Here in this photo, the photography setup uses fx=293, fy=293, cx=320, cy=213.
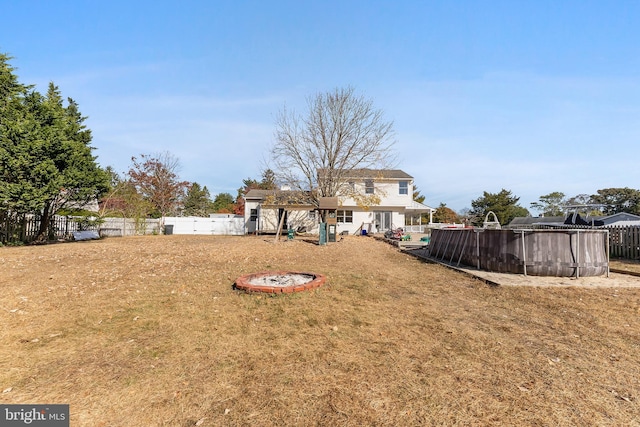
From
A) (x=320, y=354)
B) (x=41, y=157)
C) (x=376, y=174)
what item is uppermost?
(x=376, y=174)

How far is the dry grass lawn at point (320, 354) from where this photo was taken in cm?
259

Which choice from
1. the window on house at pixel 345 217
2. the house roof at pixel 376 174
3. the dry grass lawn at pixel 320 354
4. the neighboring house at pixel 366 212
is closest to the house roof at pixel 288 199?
the neighboring house at pixel 366 212

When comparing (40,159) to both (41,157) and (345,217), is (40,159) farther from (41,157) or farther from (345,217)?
(345,217)

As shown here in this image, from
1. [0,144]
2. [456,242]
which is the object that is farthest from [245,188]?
[456,242]

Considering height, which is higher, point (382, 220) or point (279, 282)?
point (382, 220)

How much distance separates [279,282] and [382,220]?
23498 millimetres

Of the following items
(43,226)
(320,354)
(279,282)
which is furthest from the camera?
(43,226)

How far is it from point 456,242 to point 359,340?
27.4 feet

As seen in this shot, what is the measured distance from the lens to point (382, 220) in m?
29.3

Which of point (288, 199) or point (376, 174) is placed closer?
point (288, 199)

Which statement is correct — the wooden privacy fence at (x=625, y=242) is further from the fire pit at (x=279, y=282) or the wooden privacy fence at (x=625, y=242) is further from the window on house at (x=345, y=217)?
the window on house at (x=345, y=217)

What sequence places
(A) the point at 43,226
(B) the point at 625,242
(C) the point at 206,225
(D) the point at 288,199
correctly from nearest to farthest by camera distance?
(B) the point at 625,242 < (A) the point at 43,226 < (D) the point at 288,199 < (C) the point at 206,225

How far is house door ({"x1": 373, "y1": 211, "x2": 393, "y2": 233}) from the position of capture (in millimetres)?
29125

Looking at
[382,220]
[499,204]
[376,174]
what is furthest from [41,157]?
[499,204]
